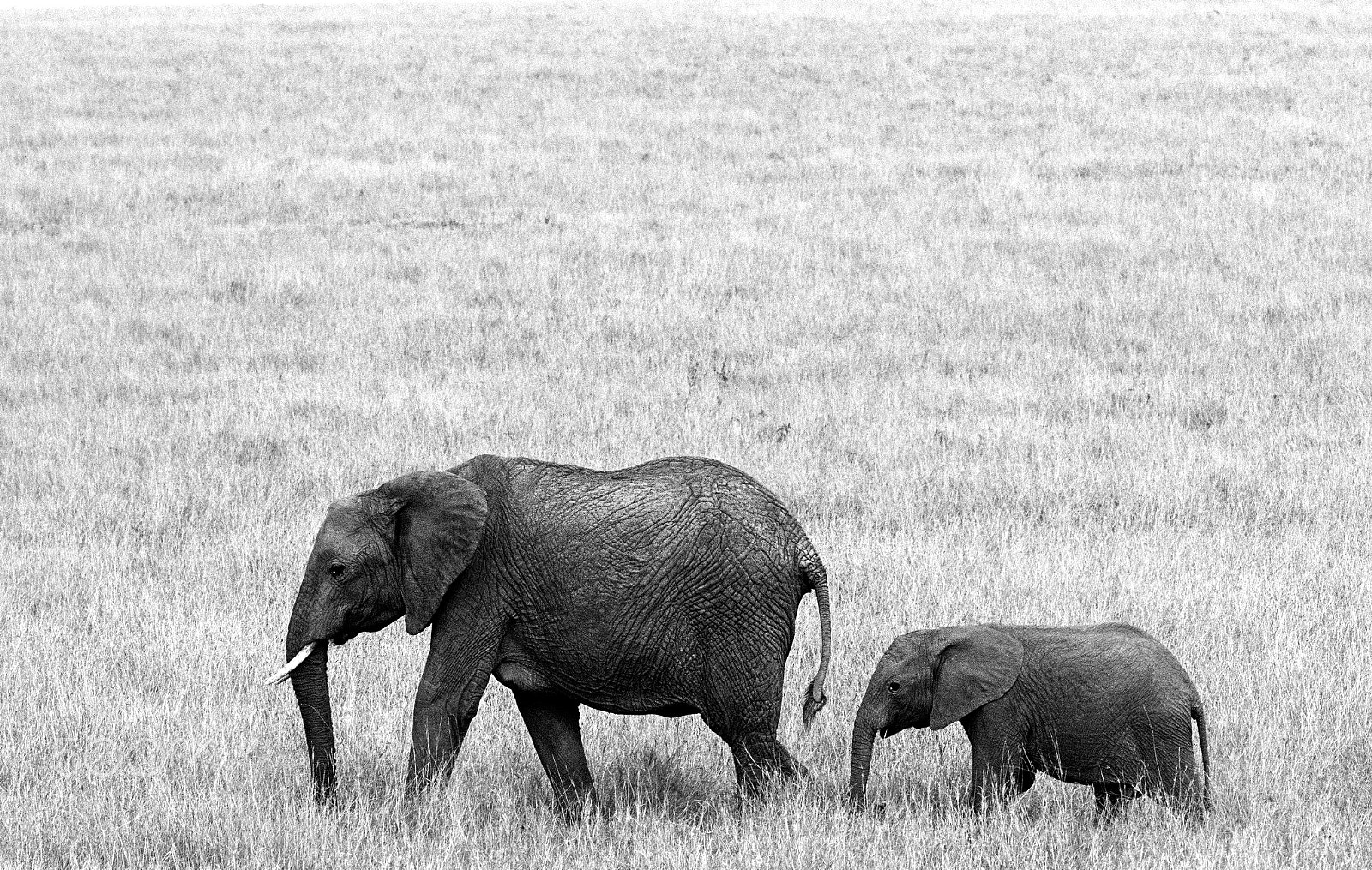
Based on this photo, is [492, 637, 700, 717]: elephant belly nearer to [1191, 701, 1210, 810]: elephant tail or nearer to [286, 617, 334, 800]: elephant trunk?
[286, 617, 334, 800]: elephant trunk

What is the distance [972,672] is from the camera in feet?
20.7

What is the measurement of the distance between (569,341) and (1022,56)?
24.4 meters

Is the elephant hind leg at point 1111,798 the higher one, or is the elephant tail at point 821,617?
the elephant tail at point 821,617

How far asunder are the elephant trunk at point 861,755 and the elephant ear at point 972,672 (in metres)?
0.25

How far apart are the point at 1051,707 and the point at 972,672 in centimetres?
34

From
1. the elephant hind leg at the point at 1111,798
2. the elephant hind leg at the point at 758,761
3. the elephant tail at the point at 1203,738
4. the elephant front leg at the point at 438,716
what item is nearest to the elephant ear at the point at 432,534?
the elephant front leg at the point at 438,716

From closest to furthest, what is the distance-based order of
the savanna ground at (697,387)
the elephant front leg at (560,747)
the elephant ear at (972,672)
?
the elephant ear at (972,672)
the elephant front leg at (560,747)
the savanna ground at (697,387)

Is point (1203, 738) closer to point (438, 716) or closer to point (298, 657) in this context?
point (438, 716)

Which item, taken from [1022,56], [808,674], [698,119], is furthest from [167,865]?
[1022,56]

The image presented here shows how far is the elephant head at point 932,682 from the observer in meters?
6.28

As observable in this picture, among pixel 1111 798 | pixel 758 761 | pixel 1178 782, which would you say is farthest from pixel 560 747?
pixel 1178 782

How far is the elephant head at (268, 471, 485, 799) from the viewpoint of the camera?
20.7ft

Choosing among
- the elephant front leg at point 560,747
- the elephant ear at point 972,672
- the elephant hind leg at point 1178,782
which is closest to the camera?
the elephant hind leg at point 1178,782

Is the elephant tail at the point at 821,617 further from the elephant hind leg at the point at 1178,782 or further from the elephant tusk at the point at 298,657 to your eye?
the elephant tusk at the point at 298,657
